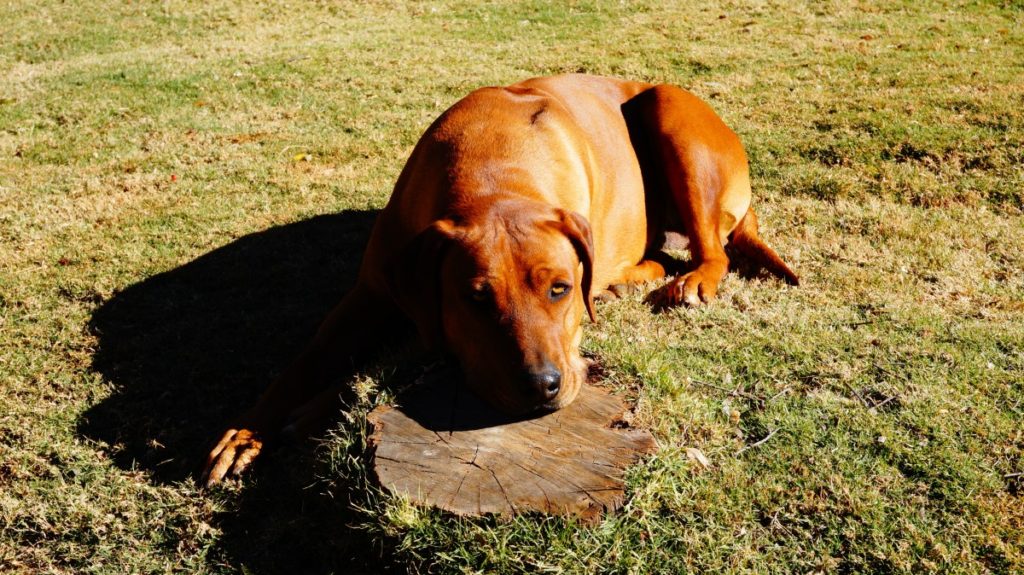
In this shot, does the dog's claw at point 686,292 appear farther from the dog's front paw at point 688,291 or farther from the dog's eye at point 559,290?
the dog's eye at point 559,290

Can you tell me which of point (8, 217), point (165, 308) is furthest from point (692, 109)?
point (8, 217)

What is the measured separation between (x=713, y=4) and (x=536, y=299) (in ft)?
31.4

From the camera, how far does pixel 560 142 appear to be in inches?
165

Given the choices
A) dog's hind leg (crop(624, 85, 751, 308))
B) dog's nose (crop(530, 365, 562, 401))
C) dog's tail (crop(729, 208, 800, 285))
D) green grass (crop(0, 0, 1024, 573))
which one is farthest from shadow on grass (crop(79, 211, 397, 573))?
dog's tail (crop(729, 208, 800, 285))

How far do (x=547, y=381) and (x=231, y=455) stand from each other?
1.51 meters

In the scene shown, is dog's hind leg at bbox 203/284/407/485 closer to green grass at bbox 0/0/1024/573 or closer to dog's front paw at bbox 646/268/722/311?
green grass at bbox 0/0/1024/573

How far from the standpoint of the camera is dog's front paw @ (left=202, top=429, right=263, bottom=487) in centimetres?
338

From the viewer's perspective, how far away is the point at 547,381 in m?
2.88

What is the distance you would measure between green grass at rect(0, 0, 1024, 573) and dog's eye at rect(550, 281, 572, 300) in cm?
56

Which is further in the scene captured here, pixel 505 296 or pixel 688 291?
pixel 688 291

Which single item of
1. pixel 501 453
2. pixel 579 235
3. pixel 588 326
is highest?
pixel 579 235

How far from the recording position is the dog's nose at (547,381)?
2.87 m

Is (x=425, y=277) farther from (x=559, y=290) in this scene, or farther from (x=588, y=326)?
(x=588, y=326)

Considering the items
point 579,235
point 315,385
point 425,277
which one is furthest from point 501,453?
point 315,385
